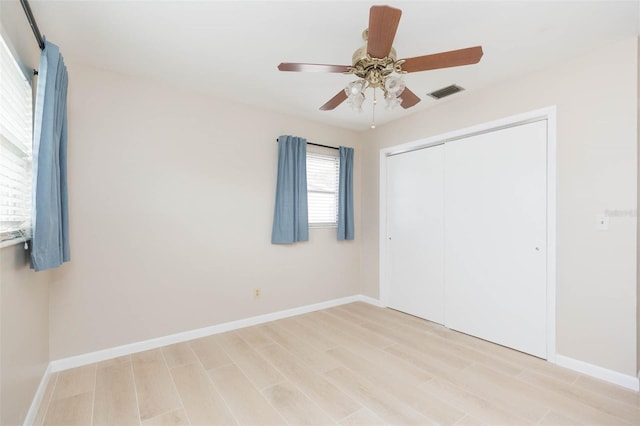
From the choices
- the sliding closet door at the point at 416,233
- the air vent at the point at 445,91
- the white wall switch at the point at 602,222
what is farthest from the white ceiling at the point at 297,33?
the white wall switch at the point at 602,222

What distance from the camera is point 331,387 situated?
212cm

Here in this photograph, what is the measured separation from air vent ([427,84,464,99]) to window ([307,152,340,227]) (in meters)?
1.53

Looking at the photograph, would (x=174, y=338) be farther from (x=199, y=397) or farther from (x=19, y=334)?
(x=19, y=334)

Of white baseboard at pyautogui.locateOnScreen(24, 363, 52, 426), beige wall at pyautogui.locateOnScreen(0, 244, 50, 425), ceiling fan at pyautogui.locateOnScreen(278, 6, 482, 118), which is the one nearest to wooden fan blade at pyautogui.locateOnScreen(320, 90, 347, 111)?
ceiling fan at pyautogui.locateOnScreen(278, 6, 482, 118)

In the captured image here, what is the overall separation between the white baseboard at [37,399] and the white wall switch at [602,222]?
403cm

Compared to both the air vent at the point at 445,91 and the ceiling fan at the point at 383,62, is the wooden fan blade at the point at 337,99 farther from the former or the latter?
the air vent at the point at 445,91

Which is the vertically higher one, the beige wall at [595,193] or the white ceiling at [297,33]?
the white ceiling at [297,33]

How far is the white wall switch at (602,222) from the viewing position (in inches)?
86.9

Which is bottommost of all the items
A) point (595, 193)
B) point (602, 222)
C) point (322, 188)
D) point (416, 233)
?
point (416, 233)

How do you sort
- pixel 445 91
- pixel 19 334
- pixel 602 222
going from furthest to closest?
pixel 445 91 < pixel 602 222 < pixel 19 334

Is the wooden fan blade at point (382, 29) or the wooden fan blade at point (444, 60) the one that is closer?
the wooden fan blade at point (382, 29)

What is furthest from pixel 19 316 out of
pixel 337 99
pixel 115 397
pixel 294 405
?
pixel 337 99

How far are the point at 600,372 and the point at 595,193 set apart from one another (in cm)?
138

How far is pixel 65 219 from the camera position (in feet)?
6.88
